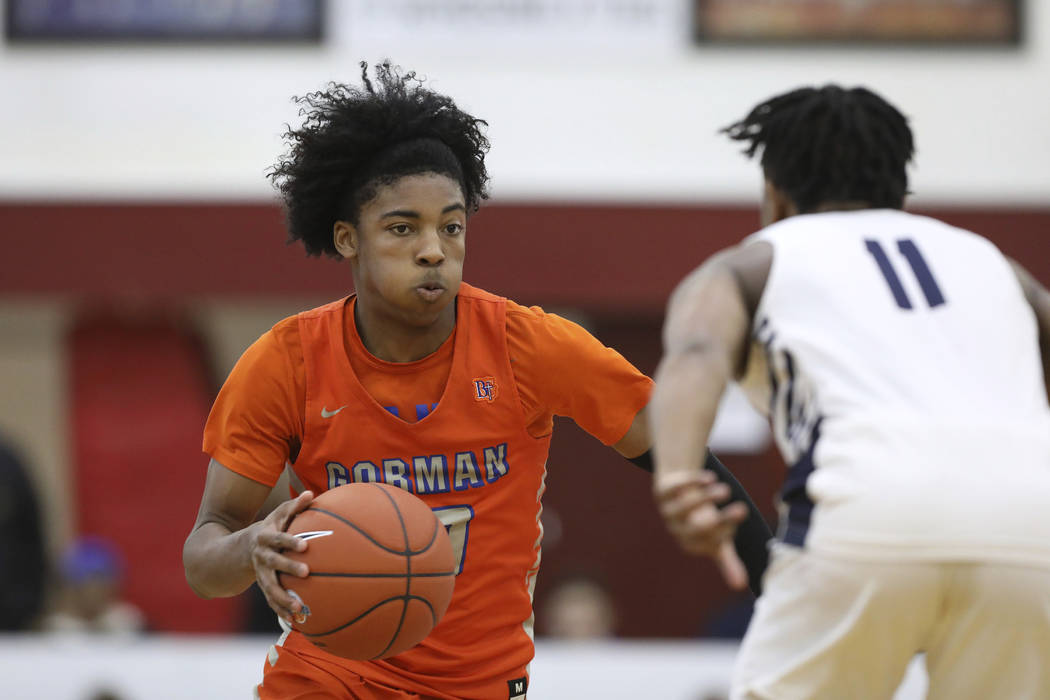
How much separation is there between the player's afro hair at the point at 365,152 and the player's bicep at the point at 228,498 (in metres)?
0.79

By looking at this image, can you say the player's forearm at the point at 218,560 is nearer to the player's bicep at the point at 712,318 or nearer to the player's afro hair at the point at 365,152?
the player's afro hair at the point at 365,152

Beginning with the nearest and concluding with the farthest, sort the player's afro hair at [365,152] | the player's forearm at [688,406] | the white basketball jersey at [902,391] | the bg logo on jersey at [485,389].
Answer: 1. the white basketball jersey at [902,391]
2. the player's forearm at [688,406]
3. the bg logo on jersey at [485,389]
4. the player's afro hair at [365,152]

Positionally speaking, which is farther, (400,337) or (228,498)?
(400,337)

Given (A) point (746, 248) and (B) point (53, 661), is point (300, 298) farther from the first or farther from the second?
(A) point (746, 248)

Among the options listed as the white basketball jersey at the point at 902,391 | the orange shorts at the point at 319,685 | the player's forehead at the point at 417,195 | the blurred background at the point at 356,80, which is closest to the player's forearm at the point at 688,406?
the white basketball jersey at the point at 902,391

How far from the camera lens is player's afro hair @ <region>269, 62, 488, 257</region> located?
13.6ft

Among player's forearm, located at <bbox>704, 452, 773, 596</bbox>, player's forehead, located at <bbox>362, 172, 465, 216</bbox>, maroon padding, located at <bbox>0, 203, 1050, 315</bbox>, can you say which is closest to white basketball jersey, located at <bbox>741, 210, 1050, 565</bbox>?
player's forearm, located at <bbox>704, 452, 773, 596</bbox>

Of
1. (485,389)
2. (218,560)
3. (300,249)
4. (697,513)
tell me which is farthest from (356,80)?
(697,513)

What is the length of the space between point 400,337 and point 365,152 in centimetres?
55

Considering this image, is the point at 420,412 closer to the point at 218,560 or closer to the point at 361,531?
the point at 361,531

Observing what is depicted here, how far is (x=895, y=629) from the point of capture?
9.70ft

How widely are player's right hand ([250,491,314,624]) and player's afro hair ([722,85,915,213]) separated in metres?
1.42

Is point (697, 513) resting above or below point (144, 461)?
above

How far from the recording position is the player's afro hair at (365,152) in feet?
13.6
